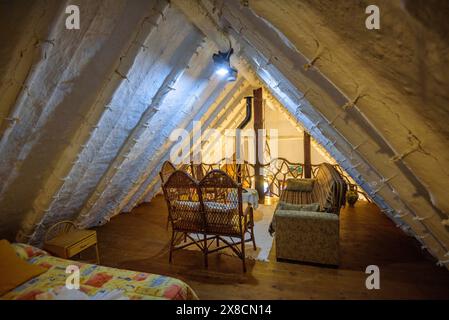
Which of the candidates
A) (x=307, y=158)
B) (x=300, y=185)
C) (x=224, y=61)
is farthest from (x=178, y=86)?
(x=307, y=158)

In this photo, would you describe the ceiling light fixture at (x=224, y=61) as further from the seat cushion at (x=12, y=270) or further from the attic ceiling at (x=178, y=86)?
the seat cushion at (x=12, y=270)

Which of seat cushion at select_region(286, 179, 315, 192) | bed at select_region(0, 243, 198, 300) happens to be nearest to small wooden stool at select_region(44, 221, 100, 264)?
bed at select_region(0, 243, 198, 300)

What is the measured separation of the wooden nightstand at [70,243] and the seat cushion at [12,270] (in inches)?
21.5

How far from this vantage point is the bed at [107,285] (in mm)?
1694

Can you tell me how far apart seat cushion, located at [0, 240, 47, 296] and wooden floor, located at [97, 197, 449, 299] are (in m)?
1.16

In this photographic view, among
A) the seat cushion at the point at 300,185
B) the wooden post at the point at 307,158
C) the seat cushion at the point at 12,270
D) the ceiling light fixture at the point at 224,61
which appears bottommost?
the seat cushion at the point at 12,270

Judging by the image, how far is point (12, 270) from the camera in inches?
74.7

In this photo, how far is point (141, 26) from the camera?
1.96 m

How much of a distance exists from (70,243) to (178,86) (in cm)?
248

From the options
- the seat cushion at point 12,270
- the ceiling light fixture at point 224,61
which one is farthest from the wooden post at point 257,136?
the seat cushion at point 12,270

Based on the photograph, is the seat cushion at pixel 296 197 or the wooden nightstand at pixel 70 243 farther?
the seat cushion at pixel 296 197

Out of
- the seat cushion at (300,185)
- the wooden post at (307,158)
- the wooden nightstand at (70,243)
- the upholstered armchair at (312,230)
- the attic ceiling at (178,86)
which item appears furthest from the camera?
the wooden post at (307,158)

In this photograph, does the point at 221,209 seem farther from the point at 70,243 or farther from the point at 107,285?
the point at 70,243

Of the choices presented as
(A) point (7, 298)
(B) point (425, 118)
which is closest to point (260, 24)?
(B) point (425, 118)
